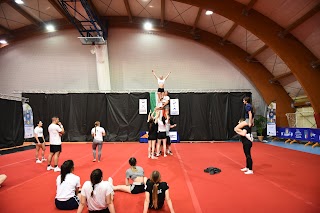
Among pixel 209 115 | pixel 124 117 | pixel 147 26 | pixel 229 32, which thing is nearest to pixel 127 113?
pixel 124 117

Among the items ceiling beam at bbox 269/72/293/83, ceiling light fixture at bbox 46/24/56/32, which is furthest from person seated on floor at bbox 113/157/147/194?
ceiling light fixture at bbox 46/24/56/32

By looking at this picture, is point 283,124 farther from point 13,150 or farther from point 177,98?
point 13,150

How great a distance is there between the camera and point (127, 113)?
591 inches

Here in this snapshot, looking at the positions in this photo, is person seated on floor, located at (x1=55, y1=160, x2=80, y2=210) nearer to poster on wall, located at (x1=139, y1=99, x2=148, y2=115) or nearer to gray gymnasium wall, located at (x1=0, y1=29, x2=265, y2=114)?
poster on wall, located at (x1=139, y1=99, x2=148, y2=115)

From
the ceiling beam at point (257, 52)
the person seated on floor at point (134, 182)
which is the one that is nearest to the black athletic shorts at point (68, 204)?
the person seated on floor at point (134, 182)

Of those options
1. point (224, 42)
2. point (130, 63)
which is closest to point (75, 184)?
point (130, 63)

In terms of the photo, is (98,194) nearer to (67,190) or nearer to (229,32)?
(67,190)

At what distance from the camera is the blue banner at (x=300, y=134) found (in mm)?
10711

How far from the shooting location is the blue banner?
10.7 metres

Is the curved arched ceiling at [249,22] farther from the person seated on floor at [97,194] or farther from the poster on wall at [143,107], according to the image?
the person seated on floor at [97,194]

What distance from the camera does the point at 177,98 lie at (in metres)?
15.0

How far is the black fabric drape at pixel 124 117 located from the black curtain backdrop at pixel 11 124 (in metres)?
5.38

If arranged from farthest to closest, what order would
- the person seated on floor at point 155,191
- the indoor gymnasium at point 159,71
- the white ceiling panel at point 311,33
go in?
the indoor gymnasium at point 159,71 < the white ceiling panel at point 311,33 < the person seated on floor at point 155,191

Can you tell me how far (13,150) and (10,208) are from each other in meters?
8.60
